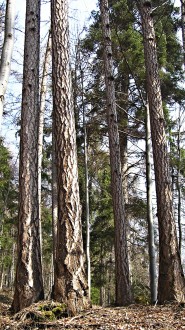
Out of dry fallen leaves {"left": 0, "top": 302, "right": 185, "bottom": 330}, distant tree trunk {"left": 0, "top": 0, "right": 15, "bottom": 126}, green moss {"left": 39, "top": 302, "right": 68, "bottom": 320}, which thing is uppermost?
distant tree trunk {"left": 0, "top": 0, "right": 15, "bottom": 126}

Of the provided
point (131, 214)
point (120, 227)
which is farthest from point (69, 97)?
point (131, 214)

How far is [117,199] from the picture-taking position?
7.77 meters

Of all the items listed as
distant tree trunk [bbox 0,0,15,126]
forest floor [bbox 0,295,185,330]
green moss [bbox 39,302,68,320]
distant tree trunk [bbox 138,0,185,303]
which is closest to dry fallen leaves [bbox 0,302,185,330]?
forest floor [bbox 0,295,185,330]

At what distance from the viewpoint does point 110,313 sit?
16.1 ft

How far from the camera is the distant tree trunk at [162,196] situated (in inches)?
233

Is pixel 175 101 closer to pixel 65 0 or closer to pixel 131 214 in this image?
pixel 131 214

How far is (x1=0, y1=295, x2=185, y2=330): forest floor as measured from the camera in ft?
13.7

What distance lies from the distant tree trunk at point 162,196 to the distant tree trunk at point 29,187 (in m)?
2.17

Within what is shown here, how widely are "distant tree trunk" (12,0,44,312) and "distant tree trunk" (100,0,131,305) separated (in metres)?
2.44

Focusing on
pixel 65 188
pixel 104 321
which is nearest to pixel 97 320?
pixel 104 321

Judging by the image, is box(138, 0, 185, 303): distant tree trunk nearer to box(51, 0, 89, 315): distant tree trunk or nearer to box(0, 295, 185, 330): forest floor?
box(0, 295, 185, 330): forest floor

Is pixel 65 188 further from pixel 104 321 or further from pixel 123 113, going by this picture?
pixel 123 113

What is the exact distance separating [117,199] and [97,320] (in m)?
3.62

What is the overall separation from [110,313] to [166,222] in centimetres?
203
